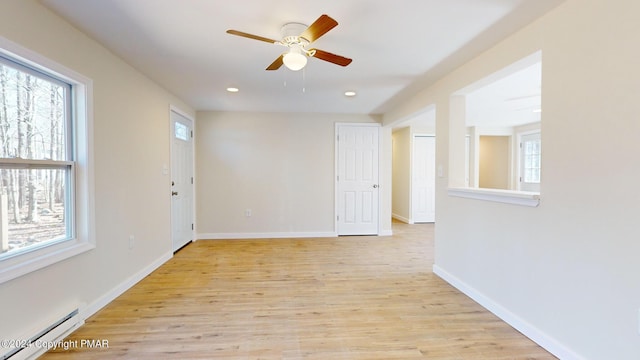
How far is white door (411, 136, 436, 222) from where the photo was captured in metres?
6.65

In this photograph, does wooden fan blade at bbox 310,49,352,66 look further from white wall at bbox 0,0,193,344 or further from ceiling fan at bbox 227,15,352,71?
white wall at bbox 0,0,193,344

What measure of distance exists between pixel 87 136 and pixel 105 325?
145cm

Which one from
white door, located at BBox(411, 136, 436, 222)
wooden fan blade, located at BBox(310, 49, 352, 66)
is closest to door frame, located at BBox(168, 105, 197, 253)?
wooden fan blade, located at BBox(310, 49, 352, 66)

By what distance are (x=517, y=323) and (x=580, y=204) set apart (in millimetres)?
1029

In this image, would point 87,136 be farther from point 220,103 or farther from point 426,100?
point 426,100

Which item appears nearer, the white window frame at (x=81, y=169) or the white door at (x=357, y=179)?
the white window frame at (x=81, y=169)

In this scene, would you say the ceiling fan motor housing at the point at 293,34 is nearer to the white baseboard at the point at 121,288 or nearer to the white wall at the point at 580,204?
the white wall at the point at 580,204

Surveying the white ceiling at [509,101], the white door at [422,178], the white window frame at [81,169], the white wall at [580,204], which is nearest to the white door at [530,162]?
the white ceiling at [509,101]

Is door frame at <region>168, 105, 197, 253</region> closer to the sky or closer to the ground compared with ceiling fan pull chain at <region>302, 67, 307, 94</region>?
closer to the ground

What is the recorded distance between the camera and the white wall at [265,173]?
16.5 ft

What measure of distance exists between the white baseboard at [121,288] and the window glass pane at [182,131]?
175 cm

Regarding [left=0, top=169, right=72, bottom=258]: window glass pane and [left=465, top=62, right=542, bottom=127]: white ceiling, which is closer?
[left=0, top=169, right=72, bottom=258]: window glass pane

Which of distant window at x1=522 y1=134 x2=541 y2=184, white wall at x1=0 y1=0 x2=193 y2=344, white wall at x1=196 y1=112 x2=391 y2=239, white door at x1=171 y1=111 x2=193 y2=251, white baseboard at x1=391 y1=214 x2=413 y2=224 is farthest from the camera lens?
white baseboard at x1=391 y1=214 x2=413 y2=224

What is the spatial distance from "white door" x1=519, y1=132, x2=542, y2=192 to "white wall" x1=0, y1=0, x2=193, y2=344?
7.27 metres
